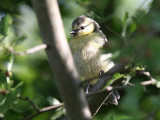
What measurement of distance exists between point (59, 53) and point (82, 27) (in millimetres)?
1686

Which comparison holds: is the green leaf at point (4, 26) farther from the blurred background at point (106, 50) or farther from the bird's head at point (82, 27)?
the bird's head at point (82, 27)

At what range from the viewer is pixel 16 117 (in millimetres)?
2449

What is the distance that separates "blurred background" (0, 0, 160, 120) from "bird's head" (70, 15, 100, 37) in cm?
19

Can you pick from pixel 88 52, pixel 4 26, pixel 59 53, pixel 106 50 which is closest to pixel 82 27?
pixel 88 52

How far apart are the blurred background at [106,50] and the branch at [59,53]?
189mm

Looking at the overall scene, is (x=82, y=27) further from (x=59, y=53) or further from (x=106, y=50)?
(x=106, y=50)

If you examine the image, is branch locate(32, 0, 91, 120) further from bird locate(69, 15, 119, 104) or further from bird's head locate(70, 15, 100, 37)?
bird's head locate(70, 15, 100, 37)

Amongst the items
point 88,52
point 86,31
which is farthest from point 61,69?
point 86,31

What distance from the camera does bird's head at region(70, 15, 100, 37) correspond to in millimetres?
3199

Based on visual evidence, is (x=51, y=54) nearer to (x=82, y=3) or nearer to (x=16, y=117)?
(x=16, y=117)

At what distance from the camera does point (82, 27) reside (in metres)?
3.25

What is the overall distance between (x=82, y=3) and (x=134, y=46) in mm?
1498

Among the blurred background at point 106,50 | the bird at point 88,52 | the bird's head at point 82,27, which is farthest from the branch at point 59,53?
the bird's head at point 82,27

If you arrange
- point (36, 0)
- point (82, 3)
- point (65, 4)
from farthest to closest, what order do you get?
point (65, 4) < point (82, 3) < point (36, 0)
